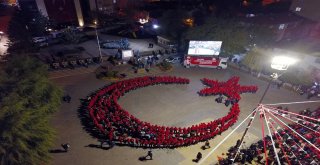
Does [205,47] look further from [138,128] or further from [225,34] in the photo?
[138,128]

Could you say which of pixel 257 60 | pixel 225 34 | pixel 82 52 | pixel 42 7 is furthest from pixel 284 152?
pixel 42 7

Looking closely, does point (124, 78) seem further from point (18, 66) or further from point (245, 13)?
point (245, 13)

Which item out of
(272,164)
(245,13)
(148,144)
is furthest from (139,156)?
(245,13)

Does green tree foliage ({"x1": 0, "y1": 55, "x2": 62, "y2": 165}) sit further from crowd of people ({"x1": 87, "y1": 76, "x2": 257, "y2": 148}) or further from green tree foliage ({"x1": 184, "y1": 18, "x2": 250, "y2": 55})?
green tree foliage ({"x1": 184, "y1": 18, "x2": 250, "y2": 55})

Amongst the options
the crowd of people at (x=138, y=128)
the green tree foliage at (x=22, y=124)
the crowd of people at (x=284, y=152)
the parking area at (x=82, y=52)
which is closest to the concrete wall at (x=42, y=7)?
the parking area at (x=82, y=52)

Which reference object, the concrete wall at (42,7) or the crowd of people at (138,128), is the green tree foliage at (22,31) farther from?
the crowd of people at (138,128)
